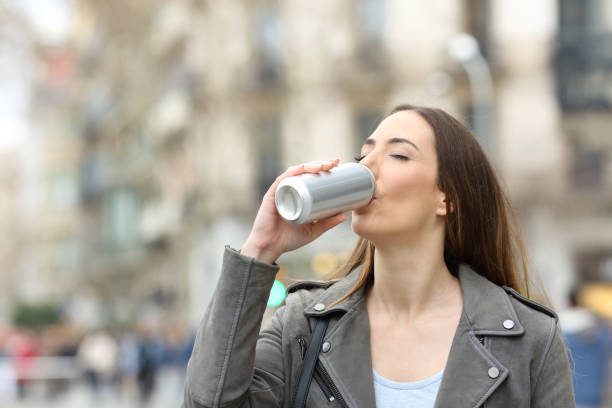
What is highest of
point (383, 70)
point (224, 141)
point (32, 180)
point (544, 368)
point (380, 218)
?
point (380, 218)

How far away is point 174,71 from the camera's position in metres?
38.3

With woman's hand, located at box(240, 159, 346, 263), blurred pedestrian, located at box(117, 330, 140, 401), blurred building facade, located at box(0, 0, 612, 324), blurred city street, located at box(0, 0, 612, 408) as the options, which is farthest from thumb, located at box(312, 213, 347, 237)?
blurred building facade, located at box(0, 0, 612, 324)

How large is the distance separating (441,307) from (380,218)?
367 mm

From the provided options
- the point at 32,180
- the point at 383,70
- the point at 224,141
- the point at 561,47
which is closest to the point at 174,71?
the point at 224,141

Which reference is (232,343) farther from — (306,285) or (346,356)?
(306,285)

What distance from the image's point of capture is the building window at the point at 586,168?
92.4 ft

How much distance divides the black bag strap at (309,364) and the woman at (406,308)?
2cm

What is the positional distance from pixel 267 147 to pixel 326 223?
29.4 metres

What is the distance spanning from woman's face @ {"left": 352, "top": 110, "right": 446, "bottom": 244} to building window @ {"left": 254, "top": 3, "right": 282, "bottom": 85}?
2897 cm

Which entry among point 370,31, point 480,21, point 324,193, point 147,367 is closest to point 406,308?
point 324,193

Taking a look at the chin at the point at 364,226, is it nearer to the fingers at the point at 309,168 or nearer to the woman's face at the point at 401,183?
the woman's face at the point at 401,183

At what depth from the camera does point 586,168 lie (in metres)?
28.3

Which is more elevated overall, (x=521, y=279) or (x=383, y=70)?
(x=521, y=279)

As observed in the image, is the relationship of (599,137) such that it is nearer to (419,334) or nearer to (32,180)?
(419,334)
